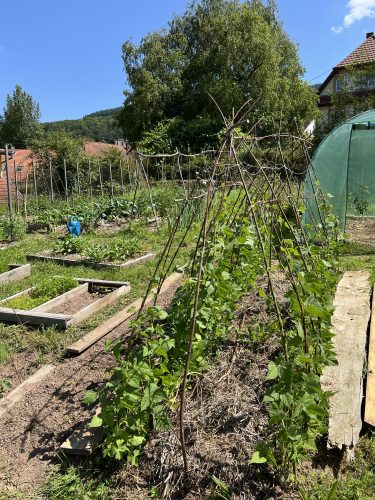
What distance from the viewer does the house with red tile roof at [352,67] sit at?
1630 centimetres

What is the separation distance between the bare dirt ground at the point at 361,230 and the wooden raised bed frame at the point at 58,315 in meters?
4.68

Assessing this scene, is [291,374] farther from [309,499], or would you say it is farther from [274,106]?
[274,106]

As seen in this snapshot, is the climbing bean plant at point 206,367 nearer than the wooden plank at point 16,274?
Yes

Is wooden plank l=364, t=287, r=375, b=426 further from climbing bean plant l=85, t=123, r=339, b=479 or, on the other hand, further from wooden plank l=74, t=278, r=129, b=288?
wooden plank l=74, t=278, r=129, b=288

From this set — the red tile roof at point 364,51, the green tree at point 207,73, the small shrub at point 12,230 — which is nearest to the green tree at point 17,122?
the green tree at point 207,73

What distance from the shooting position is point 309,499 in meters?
2.07

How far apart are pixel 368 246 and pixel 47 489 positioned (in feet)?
20.8

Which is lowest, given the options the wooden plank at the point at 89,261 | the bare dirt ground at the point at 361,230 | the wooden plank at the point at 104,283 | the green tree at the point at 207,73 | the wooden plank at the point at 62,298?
the wooden plank at the point at 62,298

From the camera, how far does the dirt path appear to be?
2.45 metres

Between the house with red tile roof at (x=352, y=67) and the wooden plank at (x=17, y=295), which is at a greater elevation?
the house with red tile roof at (x=352, y=67)

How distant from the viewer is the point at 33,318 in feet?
14.3

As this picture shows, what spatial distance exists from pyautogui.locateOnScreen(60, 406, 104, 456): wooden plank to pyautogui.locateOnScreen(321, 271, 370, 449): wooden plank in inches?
51.2

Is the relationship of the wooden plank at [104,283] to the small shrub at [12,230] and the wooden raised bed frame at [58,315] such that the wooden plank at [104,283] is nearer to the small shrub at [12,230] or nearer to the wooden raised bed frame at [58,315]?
the wooden raised bed frame at [58,315]

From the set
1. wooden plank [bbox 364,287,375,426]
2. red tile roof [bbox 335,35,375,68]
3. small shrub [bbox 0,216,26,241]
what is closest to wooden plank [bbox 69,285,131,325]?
wooden plank [bbox 364,287,375,426]
